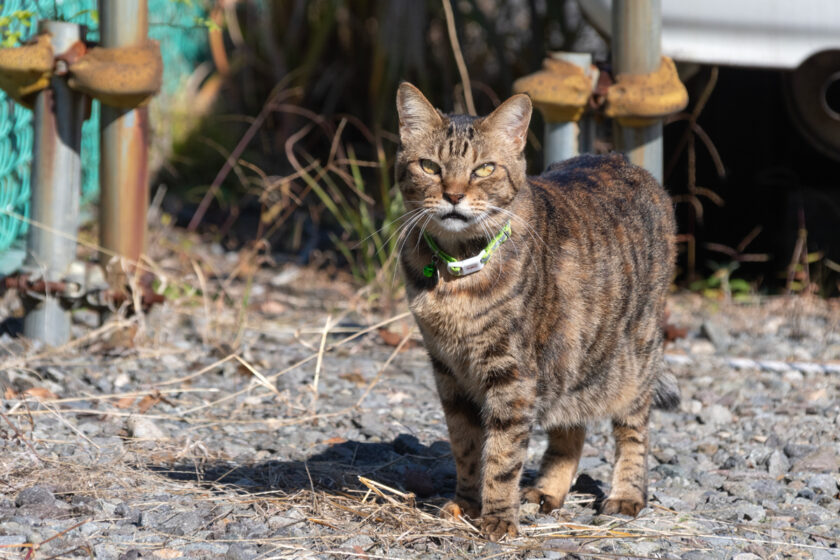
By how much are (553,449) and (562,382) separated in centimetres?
31

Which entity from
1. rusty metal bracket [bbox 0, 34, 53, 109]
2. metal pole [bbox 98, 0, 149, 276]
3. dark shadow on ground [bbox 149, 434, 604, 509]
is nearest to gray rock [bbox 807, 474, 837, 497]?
dark shadow on ground [bbox 149, 434, 604, 509]

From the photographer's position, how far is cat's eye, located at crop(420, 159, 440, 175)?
8.79 feet

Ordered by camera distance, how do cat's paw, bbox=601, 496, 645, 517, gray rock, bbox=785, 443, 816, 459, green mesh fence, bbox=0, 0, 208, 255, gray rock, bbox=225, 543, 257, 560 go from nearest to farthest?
1. gray rock, bbox=225, 543, 257, 560
2. cat's paw, bbox=601, 496, 645, 517
3. gray rock, bbox=785, 443, 816, 459
4. green mesh fence, bbox=0, 0, 208, 255

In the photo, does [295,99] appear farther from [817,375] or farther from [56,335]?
[817,375]

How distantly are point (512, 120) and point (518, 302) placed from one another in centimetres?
52

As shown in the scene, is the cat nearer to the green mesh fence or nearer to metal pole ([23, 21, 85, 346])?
metal pole ([23, 21, 85, 346])

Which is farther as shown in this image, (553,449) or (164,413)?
(164,413)

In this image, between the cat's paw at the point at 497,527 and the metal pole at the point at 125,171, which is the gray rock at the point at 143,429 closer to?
the metal pole at the point at 125,171

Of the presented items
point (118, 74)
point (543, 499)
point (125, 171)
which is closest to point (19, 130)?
point (125, 171)

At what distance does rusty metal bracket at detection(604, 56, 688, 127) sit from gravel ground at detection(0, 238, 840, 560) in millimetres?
1047

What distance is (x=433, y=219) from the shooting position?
2.61m

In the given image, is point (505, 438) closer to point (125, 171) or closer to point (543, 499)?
point (543, 499)

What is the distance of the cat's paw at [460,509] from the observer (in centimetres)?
269

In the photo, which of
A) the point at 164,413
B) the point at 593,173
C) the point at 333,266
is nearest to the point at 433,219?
the point at 593,173
